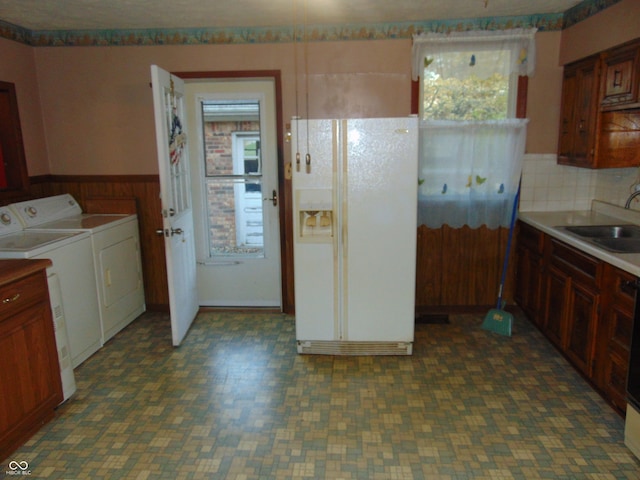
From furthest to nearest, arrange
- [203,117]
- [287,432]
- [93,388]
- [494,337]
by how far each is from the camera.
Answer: [203,117]
[494,337]
[93,388]
[287,432]

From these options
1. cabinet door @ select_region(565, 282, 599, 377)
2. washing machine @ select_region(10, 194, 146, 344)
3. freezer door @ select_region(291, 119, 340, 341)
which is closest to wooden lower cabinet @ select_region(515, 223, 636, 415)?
cabinet door @ select_region(565, 282, 599, 377)

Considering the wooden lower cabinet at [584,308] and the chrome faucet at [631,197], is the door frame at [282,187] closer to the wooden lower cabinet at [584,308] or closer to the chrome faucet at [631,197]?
the wooden lower cabinet at [584,308]

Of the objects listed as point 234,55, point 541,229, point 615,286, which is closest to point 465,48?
point 541,229

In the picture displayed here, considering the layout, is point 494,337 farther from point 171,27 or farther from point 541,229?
point 171,27

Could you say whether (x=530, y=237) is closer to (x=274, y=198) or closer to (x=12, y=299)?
(x=274, y=198)

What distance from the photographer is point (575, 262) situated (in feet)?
9.82

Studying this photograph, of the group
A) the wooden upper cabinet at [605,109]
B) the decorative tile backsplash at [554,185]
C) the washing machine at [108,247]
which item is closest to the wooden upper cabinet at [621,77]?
the wooden upper cabinet at [605,109]

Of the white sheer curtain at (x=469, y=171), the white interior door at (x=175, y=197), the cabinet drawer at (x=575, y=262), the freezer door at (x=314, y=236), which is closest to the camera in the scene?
the cabinet drawer at (x=575, y=262)

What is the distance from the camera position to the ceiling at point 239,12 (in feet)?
10.4

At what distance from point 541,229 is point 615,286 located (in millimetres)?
984

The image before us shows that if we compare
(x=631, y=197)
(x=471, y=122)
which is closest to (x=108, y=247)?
(x=471, y=122)

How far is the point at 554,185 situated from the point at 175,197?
3.08 m

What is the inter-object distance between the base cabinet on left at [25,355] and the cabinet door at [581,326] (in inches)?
123

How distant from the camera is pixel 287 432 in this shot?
8.41 feet
